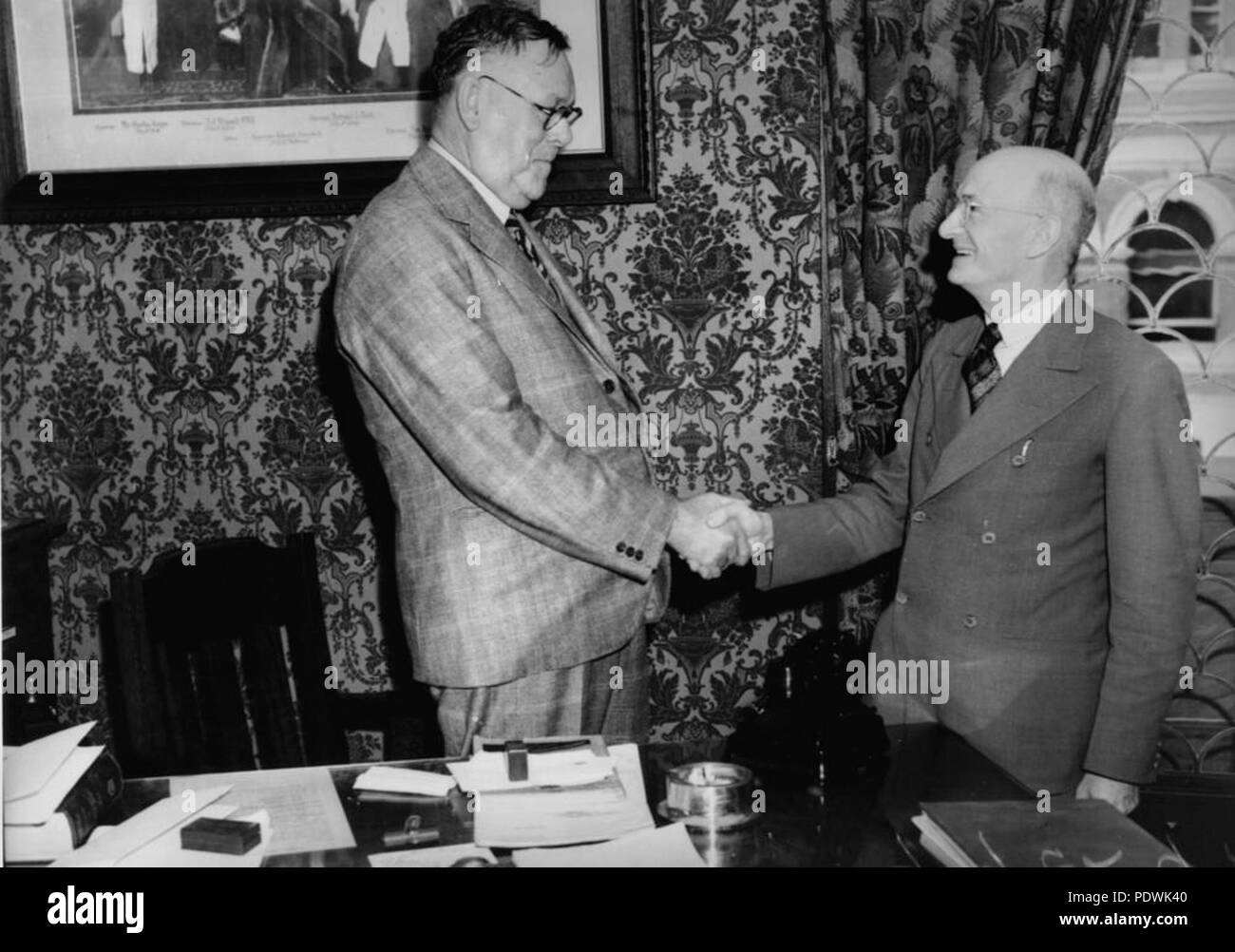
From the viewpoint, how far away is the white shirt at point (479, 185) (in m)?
2.45

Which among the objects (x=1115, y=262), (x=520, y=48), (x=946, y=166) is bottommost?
Result: (x=1115, y=262)

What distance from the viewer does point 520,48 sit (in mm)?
2439

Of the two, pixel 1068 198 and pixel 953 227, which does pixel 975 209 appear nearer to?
pixel 953 227

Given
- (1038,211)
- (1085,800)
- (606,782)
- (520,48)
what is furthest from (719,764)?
(520,48)

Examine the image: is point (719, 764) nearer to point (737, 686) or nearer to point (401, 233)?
point (401, 233)

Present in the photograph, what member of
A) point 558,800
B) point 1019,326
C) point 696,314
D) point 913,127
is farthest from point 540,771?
point 913,127

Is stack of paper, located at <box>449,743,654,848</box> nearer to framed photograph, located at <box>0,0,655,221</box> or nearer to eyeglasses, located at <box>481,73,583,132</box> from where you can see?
eyeglasses, located at <box>481,73,583,132</box>

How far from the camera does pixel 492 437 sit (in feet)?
7.31

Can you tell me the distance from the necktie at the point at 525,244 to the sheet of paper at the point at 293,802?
1.19 m

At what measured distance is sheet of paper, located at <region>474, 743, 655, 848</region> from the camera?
1.53 metres

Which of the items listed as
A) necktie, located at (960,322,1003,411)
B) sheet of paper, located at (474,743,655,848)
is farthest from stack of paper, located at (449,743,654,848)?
necktie, located at (960,322,1003,411)

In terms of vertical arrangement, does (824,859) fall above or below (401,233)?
below

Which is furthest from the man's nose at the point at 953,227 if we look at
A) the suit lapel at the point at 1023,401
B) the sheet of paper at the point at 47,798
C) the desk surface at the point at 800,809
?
the sheet of paper at the point at 47,798

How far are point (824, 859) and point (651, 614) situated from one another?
3.42 feet
